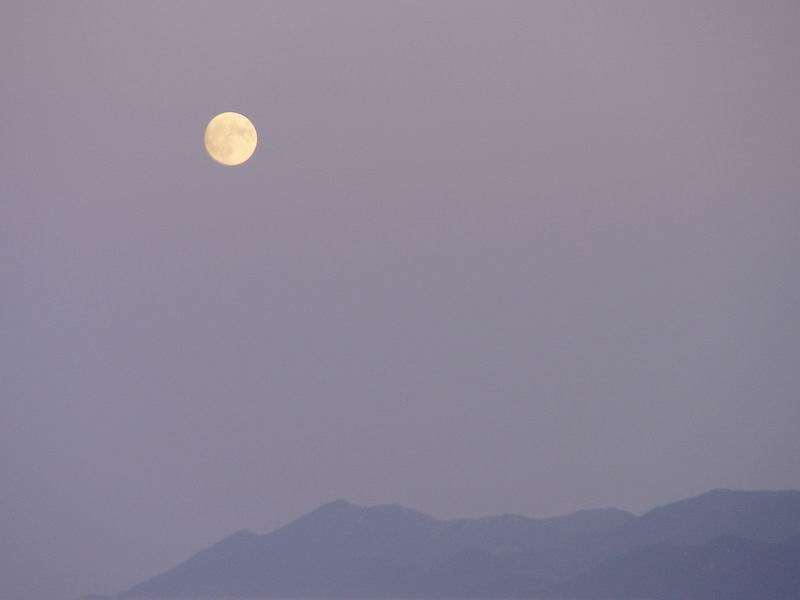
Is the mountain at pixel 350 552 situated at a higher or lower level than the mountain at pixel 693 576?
higher

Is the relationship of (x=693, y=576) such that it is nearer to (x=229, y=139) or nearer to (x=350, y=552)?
(x=350, y=552)

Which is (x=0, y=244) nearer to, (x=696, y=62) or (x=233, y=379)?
(x=233, y=379)

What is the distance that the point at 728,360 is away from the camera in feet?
17.1

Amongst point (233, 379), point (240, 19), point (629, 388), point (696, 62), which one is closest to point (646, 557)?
point (629, 388)

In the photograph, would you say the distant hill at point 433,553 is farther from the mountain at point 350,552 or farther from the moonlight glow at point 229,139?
the moonlight glow at point 229,139

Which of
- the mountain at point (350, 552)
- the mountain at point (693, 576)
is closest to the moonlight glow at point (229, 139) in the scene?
the mountain at point (350, 552)

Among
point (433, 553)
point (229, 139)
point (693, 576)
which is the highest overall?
point (229, 139)

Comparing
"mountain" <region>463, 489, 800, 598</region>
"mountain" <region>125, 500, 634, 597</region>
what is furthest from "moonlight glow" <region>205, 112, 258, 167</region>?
"mountain" <region>463, 489, 800, 598</region>

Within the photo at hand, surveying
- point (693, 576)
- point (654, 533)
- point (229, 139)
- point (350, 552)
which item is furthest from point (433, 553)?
point (229, 139)

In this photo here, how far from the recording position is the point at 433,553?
509 cm

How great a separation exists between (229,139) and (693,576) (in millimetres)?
3344

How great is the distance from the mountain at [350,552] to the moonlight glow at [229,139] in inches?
75.3

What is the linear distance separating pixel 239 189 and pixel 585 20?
210 cm

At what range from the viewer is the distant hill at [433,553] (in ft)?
16.6
